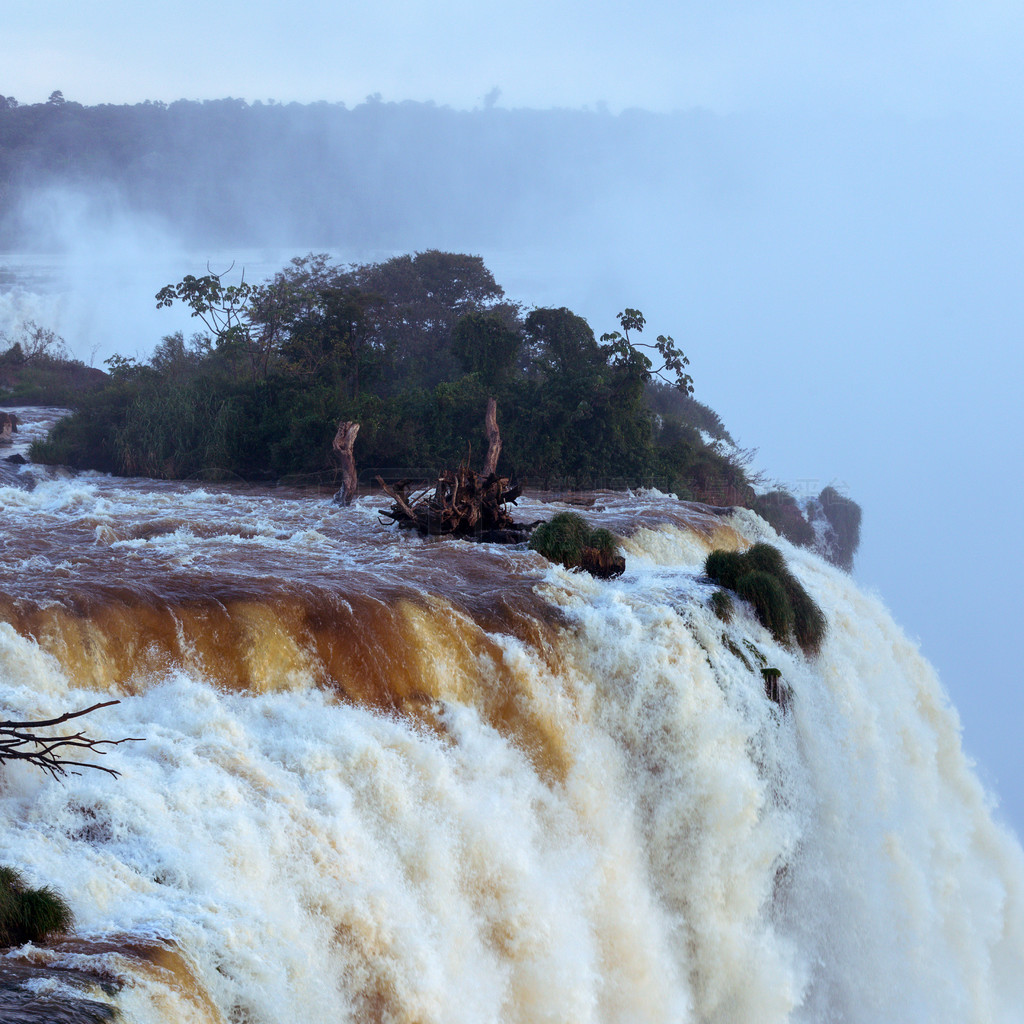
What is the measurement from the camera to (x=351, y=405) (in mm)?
21578

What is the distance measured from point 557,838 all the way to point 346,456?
9375mm

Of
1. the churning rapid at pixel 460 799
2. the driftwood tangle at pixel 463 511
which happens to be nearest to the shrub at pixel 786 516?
the churning rapid at pixel 460 799

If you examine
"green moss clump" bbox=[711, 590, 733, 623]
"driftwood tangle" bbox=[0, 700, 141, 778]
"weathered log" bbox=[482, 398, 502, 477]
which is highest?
"weathered log" bbox=[482, 398, 502, 477]

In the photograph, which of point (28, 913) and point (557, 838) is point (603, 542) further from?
point (28, 913)

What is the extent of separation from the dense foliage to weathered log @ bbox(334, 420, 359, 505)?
14.0 feet

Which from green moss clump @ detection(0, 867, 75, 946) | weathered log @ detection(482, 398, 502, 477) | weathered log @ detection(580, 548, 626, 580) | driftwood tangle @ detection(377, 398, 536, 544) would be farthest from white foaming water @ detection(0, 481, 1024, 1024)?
weathered log @ detection(482, 398, 502, 477)

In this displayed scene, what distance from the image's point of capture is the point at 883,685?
1285 cm

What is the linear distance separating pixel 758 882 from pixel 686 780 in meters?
1.24

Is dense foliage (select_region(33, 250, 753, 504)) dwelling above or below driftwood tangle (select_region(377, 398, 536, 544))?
above

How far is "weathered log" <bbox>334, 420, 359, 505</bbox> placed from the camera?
15.7m

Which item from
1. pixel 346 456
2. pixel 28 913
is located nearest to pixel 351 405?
pixel 346 456

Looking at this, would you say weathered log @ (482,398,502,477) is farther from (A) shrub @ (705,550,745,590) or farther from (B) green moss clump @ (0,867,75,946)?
(B) green moss clump @ (0,867,75,946)

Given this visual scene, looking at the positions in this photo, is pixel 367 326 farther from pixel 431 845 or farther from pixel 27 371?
pixel 431 845

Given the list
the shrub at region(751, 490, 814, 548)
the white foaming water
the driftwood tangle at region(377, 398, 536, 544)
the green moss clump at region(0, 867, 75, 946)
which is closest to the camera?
the green moss clump at region(0, 867, 75, 946)
